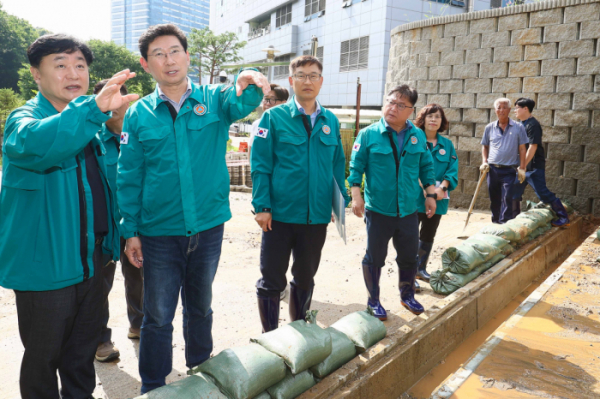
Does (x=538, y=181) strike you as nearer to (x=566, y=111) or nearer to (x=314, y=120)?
(x=566, y=111)

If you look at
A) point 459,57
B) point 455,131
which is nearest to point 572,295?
point 455,131

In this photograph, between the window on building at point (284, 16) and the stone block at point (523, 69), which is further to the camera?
the window on building at point (284, 16)

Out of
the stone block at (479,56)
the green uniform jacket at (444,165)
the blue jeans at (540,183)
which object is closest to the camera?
the green uniform jacket at (444,165)

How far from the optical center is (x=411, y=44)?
995cm

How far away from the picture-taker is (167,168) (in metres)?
2.37

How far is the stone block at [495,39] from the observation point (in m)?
8.51

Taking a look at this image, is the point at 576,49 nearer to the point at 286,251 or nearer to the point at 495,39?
the point at 495,39

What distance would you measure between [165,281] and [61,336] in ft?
1.75

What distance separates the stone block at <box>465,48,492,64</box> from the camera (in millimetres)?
8750

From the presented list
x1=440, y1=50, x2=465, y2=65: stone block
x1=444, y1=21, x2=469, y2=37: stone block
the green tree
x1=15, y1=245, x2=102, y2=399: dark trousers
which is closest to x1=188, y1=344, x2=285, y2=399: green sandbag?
x1=15, y1=245, x2=102, y2=399: dark trousers

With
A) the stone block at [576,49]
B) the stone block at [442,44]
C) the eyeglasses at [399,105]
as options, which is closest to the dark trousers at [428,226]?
the eyeglasses at [399,105]

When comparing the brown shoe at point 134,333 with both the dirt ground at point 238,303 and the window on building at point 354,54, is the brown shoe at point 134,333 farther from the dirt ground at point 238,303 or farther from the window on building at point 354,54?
the window on building at point 354,54

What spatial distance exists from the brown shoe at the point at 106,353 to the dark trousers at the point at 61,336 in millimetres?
827

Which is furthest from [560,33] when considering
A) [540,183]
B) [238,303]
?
[238,303]
